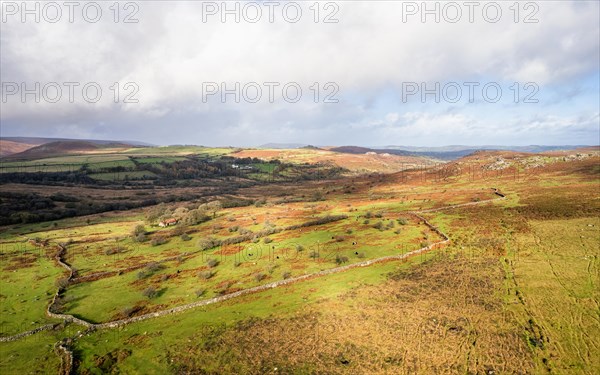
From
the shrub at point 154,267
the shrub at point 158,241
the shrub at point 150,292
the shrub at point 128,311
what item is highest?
the shrub at point 158,241

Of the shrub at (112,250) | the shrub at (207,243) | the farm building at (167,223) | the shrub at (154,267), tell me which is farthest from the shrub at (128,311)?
the farm building at (167,223)

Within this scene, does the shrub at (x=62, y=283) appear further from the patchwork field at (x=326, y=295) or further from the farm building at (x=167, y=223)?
the farm building at (x=167, y=223)

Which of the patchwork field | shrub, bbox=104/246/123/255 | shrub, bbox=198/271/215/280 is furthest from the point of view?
shrub, bbox=104/246/123/255

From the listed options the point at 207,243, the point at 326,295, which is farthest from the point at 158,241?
the point at 326,295

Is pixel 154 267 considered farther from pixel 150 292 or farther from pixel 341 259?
pixel 341 259

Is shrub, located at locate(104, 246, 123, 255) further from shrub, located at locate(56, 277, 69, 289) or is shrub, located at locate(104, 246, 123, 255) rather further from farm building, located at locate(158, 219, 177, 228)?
farm building, located at locate(158, 219, 177, 228)

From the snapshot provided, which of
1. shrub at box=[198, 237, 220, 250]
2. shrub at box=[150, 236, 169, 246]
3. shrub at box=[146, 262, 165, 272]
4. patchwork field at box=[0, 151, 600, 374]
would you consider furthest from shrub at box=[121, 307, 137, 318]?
shrub at box=[150, 236, 169, 246]

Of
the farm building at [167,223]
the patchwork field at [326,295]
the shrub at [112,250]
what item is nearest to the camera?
the patchwork field at [326,295]

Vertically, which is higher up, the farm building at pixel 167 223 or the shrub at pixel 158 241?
the farm building at pixel 167 223

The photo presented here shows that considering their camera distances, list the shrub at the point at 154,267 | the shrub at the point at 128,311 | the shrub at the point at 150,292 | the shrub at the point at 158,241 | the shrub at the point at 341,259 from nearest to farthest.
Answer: the shrub at the point at 128,311 → the shrub at the point at 150,292 → the shrub at the point at 341,259 → the shrub at the point at 154,267 → the shrub at the point at 158,241

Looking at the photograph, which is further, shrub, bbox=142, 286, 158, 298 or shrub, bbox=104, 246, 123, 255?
shrub, bbox=104, 246, 123, 255

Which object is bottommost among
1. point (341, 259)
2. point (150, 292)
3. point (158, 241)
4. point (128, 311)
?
point (128, 311)

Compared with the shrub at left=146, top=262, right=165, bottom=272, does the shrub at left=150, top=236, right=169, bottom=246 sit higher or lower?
higher
